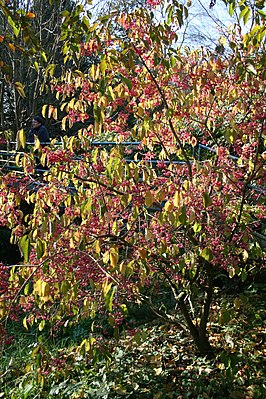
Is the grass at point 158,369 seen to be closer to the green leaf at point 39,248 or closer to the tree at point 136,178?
the tree at point 136,178

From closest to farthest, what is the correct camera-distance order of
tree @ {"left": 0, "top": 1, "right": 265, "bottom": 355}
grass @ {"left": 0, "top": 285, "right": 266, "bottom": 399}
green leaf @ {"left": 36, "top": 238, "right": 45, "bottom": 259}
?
green leaf @ {"left": 36, "top": 238, "right": 45, "bottom": 259}, tree @ {"left": 0, "top": 1, "right": 265, "bottom": 355}, grass @ {"left": 0, "top": 285, "right": 266, "bottom": 399}

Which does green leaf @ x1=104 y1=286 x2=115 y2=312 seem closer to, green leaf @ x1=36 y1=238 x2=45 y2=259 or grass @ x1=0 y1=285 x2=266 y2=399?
green leaf @ x1=36 y1=238 x2=45 y2=259

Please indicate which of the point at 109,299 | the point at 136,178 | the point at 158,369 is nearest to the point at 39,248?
the point at 109,299

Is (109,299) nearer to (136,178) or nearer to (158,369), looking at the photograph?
(136,178)

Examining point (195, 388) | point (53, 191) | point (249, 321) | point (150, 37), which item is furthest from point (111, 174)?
point (249, 321)

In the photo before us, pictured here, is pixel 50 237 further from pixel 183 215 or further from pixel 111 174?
pixel 183 215

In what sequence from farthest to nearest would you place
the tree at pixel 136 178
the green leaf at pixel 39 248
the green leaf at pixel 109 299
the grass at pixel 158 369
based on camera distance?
the grass at pixel 158 369
the tree at pixel 136 178
the green leaf at pixel 39 248
the green leaf at pixel 109 299

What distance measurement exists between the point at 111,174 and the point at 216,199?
1.00 m

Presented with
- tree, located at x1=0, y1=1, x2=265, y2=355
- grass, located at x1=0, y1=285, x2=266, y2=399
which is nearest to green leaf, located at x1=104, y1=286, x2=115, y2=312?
tree, located at x1=0, y1=1, x2=265, y2=355

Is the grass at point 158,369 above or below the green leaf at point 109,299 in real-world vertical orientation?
below

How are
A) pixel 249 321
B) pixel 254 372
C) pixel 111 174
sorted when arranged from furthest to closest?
pixel 249 321
pixel 254 372
pixel 111 174

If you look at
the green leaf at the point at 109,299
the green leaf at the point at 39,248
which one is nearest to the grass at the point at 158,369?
the green leaf at the point at 109,299

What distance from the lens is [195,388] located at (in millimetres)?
3482

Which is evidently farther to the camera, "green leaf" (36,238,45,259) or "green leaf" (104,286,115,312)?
"green leaf" (36,238,45,259)
